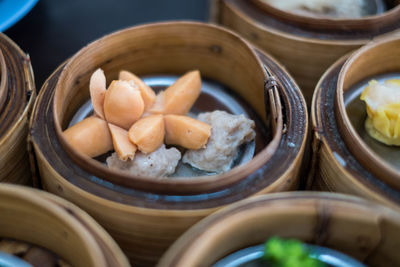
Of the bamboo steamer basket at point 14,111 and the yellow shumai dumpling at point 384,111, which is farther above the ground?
the yellow shumai dumpling at point 384,111

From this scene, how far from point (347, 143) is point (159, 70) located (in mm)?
811

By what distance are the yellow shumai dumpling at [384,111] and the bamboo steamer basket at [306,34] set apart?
0.77ft

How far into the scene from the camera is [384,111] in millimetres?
1263

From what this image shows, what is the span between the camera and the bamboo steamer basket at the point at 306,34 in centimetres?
149

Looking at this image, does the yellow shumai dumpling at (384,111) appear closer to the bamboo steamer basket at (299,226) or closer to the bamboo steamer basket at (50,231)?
the bamboo steamer basket at (299,226)

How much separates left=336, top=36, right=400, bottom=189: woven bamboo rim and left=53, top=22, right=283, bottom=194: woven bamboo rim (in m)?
0.17

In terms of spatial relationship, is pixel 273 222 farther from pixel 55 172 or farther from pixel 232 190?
pixel 55 172

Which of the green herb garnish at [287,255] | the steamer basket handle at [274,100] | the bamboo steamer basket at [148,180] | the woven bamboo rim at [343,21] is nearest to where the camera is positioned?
the green herb garnish at [287,255]

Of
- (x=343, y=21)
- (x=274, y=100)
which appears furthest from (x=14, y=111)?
(x=343, y=21)

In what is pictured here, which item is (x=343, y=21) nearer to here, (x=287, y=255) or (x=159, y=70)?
(x=159, y=70)

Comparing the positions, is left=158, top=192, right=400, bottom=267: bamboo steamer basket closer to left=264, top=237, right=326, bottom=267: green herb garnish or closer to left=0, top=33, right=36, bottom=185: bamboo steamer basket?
left=264, top=237, right=326, bottom=267: green herb garnish

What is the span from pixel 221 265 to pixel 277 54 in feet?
2.87

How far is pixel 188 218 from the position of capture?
1014 mm

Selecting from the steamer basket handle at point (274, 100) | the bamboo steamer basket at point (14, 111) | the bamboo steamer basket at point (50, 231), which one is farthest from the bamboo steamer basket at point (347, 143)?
the bamboo steamer basket at point (14, 111)
